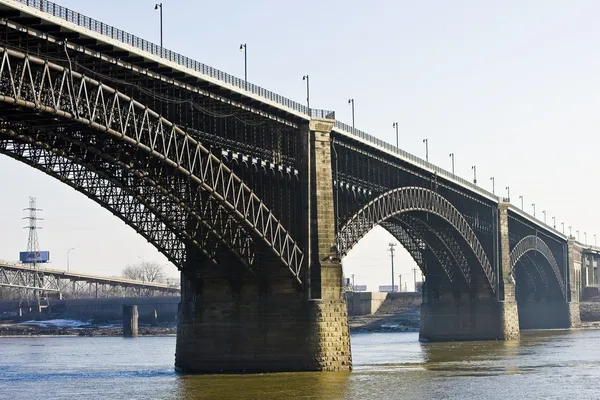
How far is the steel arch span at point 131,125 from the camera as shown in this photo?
5297 cm

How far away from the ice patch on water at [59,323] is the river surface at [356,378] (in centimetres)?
7322

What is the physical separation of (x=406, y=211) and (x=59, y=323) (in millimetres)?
100581

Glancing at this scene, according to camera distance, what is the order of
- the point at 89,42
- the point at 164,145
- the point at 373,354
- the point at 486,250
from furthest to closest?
the point at 486,250
the point at 373,354
the point at 164,145
the point at 89,42

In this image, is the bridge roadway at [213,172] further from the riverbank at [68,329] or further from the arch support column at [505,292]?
the riverbank at [68,329]

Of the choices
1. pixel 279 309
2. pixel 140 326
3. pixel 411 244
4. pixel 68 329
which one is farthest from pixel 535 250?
pixel 279 309

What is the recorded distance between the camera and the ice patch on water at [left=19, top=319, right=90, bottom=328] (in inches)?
7426

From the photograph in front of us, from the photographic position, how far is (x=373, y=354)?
4200 inches

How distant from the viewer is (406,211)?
106 m

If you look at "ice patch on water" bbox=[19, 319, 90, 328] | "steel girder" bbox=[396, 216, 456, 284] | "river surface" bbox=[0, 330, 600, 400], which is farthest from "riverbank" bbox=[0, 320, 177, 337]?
"river surface" bbox=[0, 330, 600, 400]

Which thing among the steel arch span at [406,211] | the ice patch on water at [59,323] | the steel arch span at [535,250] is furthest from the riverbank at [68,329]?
the steel arch span at [406,211]

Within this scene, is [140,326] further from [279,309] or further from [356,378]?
[356,378]

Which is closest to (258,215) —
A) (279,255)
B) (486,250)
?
(279,255)

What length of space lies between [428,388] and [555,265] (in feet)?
419

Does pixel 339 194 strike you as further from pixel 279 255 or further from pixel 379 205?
pixel 279 255
